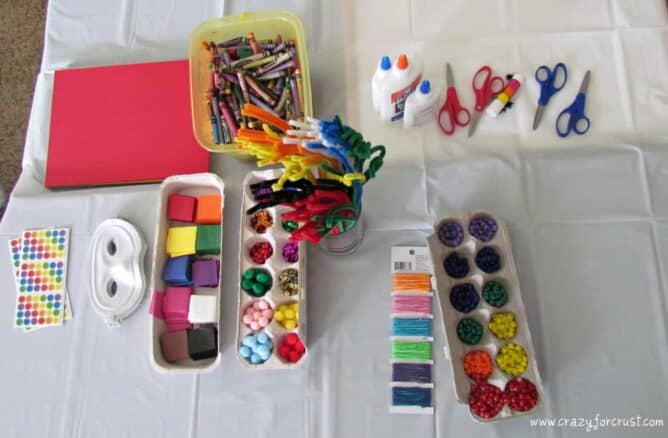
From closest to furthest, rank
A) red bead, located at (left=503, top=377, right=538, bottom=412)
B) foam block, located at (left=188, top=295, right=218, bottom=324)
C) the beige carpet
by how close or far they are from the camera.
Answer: red bead, located at (left=503, top=377, right=538, bottom=412) < foam block, located at (left=188, top=295, right=218, bottom=324) < the beige carpet

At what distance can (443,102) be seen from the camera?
87 cm

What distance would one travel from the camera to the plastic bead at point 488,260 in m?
0.74

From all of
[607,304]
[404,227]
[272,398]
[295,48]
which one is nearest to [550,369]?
[607,304]

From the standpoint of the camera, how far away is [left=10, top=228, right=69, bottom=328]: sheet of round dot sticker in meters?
0.82

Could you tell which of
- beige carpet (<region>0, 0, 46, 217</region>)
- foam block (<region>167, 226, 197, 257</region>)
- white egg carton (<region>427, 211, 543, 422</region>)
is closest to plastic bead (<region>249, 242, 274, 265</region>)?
foam block (<region>167, 226, 197, 257</region>)

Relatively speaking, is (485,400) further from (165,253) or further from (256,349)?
(165,253)

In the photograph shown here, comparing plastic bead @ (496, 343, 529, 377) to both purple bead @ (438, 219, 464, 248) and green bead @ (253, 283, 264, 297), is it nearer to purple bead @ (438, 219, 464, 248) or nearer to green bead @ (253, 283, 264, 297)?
purple bead @ (438, 219, 464, 248)

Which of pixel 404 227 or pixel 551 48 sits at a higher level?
pixel 551 48

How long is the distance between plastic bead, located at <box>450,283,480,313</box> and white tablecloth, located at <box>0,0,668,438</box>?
0.07 metres

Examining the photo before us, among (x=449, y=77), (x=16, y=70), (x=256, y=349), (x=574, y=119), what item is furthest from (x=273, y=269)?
(x=16, y=70)

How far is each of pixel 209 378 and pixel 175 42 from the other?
0.64 meters

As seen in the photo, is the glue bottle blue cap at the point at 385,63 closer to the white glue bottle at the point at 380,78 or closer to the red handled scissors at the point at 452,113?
the white glue bottle at the point at 380,78

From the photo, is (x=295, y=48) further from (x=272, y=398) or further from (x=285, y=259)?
(x=272, y=398)

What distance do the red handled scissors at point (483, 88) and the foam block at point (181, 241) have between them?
0.50 m
